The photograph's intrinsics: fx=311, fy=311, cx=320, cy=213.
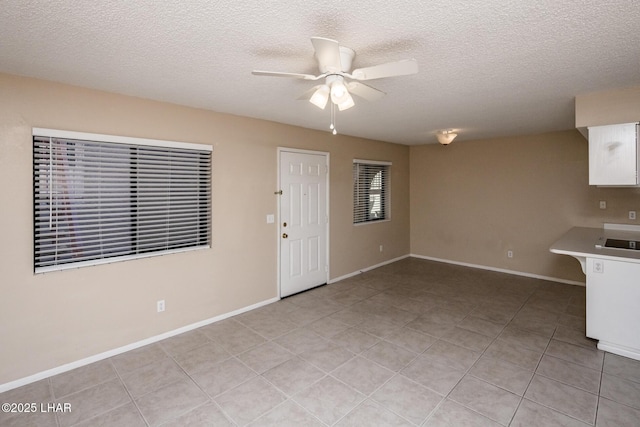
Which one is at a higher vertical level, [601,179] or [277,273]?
[601,179]

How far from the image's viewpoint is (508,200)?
5535 millimetres

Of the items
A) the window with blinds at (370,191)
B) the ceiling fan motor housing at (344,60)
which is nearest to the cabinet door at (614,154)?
the ceiling fan motor housing at (344,60)

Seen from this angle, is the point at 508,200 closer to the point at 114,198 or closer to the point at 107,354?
the point at 114,198

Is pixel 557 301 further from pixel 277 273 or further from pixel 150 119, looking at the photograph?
pixel 150 119

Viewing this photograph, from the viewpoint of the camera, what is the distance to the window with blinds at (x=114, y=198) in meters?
2.58

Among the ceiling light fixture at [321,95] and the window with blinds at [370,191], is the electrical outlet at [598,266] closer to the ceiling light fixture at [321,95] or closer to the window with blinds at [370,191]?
the ceiling light fixture at [321,95]

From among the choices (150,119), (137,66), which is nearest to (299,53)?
(137,66)

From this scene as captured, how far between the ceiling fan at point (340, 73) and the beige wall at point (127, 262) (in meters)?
1.79

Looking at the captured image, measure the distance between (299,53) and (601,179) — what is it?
3.20 metres

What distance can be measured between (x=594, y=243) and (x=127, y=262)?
4993mm

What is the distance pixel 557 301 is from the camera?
13.8 ft

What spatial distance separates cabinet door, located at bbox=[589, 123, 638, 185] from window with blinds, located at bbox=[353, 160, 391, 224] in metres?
3.20

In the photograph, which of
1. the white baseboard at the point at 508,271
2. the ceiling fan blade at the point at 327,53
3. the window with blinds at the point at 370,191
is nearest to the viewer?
the ceiling fan blade at the point at 327,53

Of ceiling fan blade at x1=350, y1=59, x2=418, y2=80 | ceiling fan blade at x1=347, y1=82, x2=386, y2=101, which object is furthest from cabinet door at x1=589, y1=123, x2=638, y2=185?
ceiling fan blade at x1=350, y1=59, x2=418, y2=80
